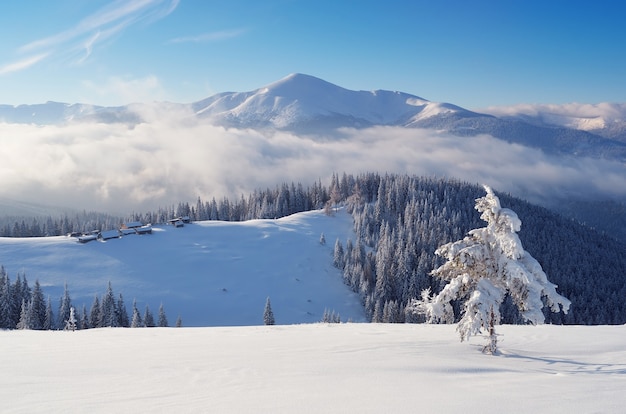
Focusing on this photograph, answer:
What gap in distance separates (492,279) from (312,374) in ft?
33.0

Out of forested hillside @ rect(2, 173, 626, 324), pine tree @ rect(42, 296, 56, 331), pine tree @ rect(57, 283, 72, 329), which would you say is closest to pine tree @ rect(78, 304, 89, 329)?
pine tree @ rect(57, 283, 72, 329)

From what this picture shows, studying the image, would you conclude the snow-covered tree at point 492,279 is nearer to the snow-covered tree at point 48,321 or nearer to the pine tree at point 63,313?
the snow-covered tree at point 48,321

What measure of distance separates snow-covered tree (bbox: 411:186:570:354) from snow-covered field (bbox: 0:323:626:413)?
1.65 m

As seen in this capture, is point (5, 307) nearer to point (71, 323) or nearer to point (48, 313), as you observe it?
point (48, 313)

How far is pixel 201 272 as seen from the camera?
100188mm

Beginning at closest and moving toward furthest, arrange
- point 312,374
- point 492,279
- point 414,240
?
point 312,374 < point 492,279 < point 414,240

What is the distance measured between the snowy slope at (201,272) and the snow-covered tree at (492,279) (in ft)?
230

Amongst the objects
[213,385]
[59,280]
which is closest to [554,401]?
[213,385]

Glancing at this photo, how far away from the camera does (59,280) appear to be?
282ft

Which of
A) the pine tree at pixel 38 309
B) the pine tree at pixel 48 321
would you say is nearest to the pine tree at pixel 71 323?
the pine tree at pixel 38 309

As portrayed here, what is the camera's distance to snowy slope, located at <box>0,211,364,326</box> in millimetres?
86188

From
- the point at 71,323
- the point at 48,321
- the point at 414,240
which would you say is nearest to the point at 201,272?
the point at 48,321

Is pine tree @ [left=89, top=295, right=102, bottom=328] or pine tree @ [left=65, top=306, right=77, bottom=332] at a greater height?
pine tree @ [left=65, top=306, right=77, bottom=332]

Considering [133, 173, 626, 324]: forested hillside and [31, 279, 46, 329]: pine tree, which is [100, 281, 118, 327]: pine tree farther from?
[133, 173, 626, 324]: forested hillside
